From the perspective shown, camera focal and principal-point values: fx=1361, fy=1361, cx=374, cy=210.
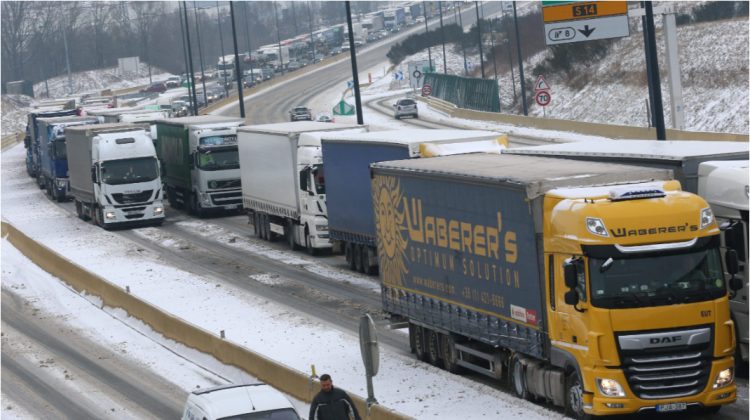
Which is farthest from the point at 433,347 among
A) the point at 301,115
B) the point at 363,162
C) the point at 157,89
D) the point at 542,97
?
the point at 157,89

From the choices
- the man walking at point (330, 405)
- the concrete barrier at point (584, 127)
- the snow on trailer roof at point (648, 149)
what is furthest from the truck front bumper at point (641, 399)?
the concrete barrier at point (584, 127)

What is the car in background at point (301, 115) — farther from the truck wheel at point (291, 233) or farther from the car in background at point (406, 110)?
the truck wheel at point (291, 233)

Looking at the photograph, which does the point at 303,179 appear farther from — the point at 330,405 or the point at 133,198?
the point at 330,405

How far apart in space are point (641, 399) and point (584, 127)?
5292 centimetres

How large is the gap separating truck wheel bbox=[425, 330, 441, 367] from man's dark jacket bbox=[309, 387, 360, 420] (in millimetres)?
7424

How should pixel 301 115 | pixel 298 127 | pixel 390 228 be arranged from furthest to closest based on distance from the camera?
pixel 301 115 → pixel 298 127 → pixel 390 228

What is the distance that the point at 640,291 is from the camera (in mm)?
17188

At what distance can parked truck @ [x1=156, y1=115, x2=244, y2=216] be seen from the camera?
162ft

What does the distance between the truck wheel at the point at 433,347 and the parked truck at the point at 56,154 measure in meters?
39.3

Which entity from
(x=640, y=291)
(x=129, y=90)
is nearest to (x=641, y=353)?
(x=640, y=291)

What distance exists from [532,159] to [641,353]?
6.37 meters

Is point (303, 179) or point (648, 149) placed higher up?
point (648, 149)

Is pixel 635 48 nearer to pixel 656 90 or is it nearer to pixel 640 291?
pixel 656 90

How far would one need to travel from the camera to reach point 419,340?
968 inches
